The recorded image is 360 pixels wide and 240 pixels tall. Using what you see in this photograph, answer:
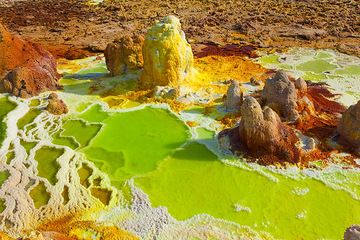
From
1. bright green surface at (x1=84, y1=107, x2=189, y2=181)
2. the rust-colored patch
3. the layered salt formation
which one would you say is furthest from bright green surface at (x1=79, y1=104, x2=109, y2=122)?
the rust-colored patch

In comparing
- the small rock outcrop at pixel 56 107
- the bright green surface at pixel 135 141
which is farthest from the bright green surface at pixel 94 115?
the small rock outcrop at pixel 56 107

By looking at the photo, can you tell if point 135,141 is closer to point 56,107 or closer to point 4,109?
point 56,107

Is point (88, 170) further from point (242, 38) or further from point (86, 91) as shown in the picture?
point (242, 38)

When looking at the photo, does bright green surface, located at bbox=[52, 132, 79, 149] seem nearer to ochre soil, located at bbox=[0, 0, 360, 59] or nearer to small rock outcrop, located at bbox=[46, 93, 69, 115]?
small rock outcrop, located at bbox=[46, 93, 69, 115]

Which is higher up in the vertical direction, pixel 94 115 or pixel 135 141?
pixel 94 115

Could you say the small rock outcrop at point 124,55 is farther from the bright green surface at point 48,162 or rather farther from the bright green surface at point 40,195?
the bright green surface at point 40,195

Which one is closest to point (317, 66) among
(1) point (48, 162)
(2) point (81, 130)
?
(2) point (81, 130)

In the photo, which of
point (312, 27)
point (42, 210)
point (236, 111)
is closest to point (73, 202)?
point (42, 210)
